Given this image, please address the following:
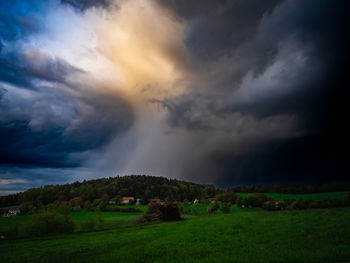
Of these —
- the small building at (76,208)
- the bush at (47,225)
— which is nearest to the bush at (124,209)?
the small building at (76,208)

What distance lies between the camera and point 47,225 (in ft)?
178

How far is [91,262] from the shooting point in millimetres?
20125

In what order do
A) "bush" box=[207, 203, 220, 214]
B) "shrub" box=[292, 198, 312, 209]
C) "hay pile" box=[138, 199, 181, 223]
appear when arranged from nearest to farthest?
"hay pile" box=[138, 199, 181, 223]
"shrub" box=[292, 198, 312, 209]
"bush" box=[207, 203, 220, 214]

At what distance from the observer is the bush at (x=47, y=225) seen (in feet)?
176

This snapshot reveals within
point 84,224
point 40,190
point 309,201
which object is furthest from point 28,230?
point 40,190

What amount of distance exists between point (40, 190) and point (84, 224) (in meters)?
129

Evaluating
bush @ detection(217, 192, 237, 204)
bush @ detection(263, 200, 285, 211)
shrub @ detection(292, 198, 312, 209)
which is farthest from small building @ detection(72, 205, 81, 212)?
shrub @ detection(292, 198, 312, 209)

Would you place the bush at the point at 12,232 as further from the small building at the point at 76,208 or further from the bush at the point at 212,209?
the small building at the point at 76,208

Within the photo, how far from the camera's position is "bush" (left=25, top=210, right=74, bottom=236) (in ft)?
176

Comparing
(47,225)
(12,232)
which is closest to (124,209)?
(12,232)

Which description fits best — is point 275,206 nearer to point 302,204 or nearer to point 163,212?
point 302,204

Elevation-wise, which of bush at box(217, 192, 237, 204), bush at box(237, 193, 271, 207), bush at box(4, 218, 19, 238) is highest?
bush at box(217, 192, 237, 204)

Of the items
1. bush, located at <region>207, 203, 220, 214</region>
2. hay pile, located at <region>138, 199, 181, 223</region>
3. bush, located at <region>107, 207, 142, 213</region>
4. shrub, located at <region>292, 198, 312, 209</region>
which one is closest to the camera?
hay pile, located at <region>138, 199, 181, 223</region>

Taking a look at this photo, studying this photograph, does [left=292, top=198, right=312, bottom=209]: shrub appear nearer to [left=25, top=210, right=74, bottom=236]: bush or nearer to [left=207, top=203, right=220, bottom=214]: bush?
[left=207, top=203, right=220, bottom=214]: bush
